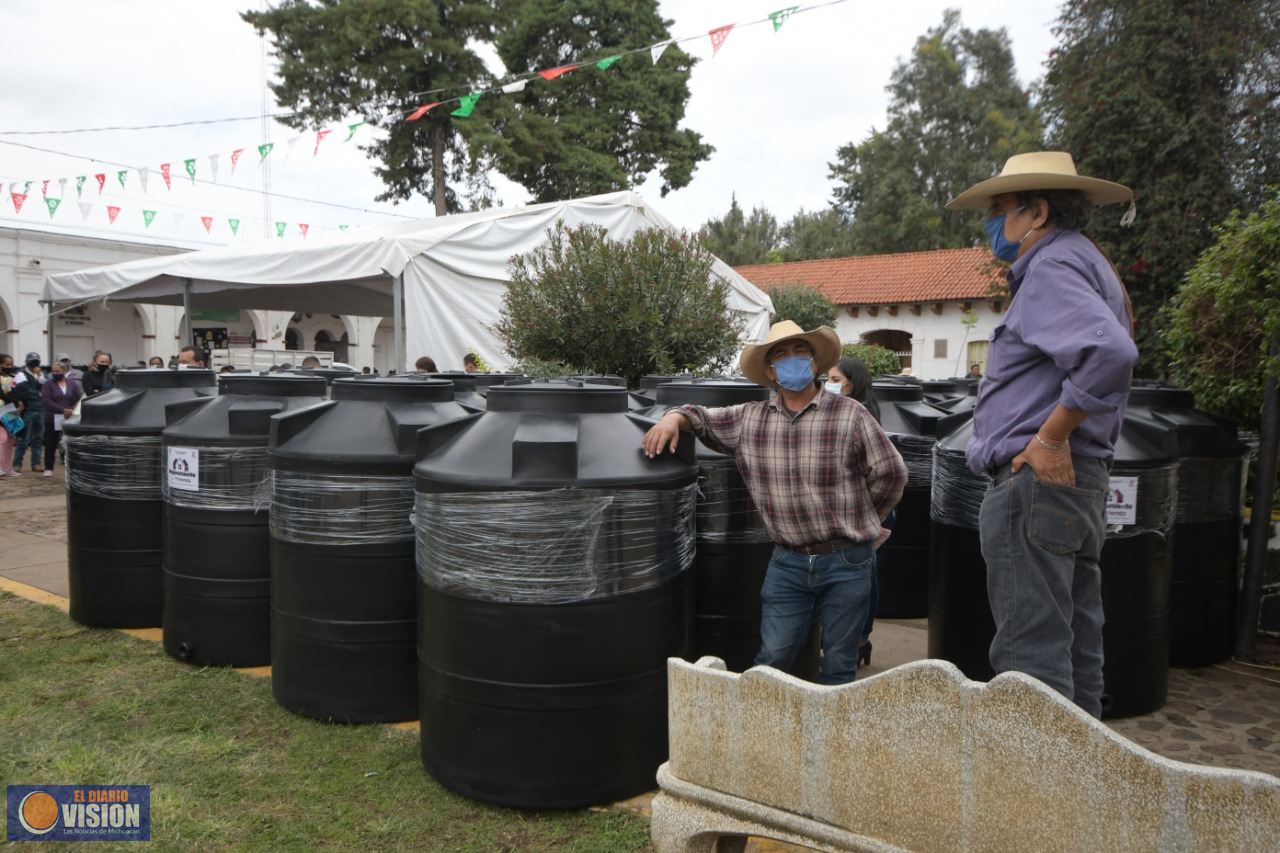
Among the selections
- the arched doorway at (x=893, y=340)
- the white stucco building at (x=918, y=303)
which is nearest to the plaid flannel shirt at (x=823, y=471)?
the white stucco building at (x=918, y=303)

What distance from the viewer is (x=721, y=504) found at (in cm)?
400

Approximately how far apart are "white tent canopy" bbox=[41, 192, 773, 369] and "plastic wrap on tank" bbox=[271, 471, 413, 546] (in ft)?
23.6

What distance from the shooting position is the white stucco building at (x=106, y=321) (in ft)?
83.7

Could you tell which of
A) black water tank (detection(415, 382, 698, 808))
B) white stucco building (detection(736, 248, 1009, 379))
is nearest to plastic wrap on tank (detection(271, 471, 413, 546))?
black water tank (detection(415, 382, 698, 808))

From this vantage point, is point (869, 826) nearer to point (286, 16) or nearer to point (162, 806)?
point (162, 806)

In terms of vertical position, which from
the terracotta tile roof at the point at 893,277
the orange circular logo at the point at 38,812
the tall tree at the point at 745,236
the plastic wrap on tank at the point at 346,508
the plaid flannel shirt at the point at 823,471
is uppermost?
the tall tree at the point at 745,236

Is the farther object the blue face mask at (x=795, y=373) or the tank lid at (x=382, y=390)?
the tank lid at (x=382, y=390)

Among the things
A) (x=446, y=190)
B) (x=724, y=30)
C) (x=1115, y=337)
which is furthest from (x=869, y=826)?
(x=446, y=190)

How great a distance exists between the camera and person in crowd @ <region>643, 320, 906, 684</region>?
3.32 metres

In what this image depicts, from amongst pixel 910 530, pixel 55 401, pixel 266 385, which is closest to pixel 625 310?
pixel 910 530

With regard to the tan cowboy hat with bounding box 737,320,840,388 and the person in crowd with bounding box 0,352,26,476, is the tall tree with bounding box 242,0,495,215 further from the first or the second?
the tan cowboy hat with bounding box 737,320,840,388

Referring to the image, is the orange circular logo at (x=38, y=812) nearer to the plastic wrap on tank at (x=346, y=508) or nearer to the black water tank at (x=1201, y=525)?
the plastic wrap on tank at (x=346, y=508)

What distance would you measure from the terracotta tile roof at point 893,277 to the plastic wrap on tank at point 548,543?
24629mm

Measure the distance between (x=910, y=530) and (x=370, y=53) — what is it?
22957 millimetres
